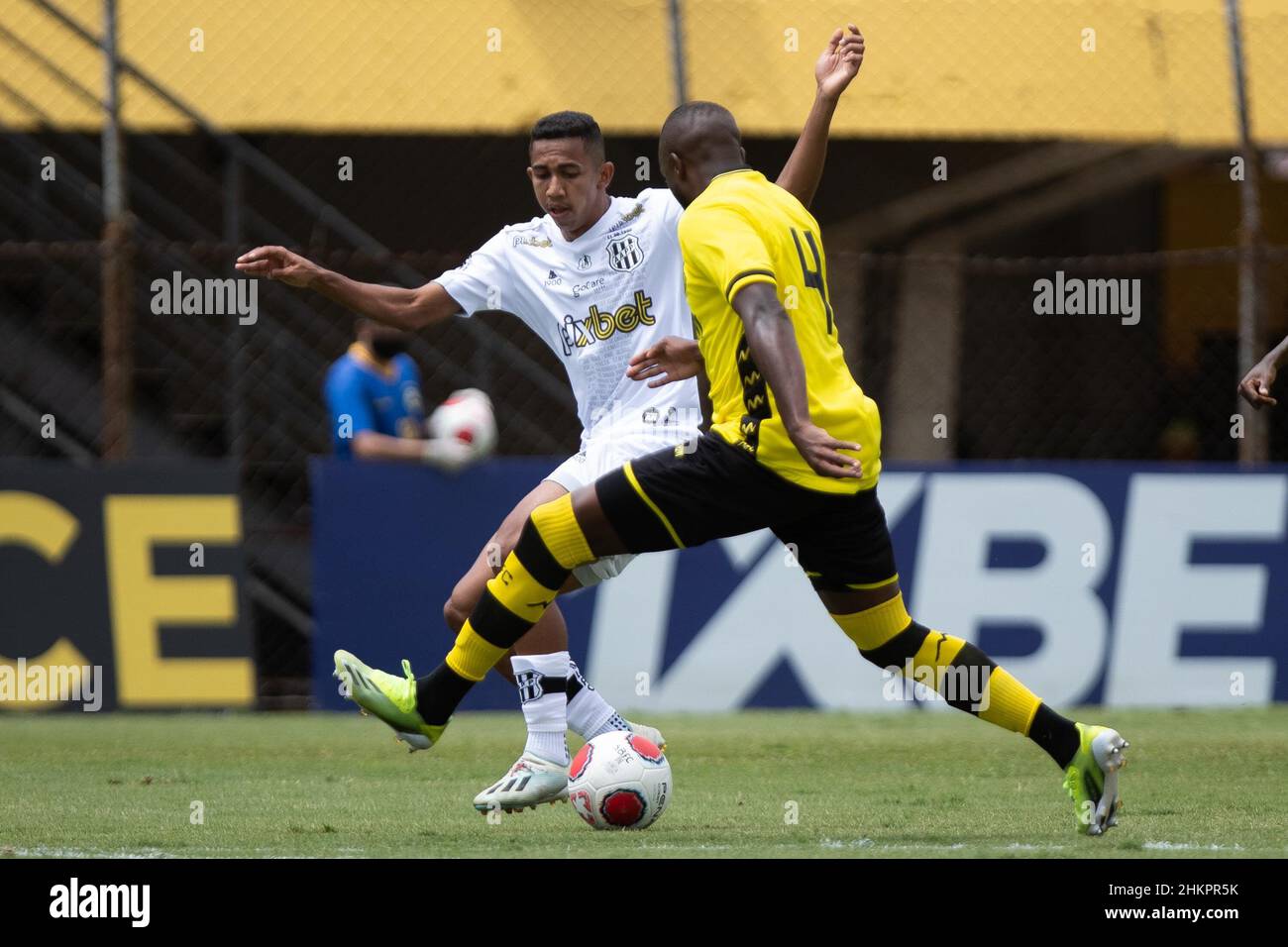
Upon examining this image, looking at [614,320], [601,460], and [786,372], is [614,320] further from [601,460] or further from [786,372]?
[786,372]

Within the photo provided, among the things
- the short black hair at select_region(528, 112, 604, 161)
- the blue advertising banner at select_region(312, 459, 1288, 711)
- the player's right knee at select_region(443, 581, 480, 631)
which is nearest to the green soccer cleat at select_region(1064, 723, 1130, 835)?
the player's right knee at select_region(443, 581, 480, 631)

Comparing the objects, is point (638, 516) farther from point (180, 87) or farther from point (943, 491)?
point (180, 87)

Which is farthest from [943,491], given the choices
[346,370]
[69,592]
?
[69,592]

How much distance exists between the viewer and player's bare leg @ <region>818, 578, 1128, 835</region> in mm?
5859

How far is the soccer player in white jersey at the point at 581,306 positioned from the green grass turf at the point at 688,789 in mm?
503

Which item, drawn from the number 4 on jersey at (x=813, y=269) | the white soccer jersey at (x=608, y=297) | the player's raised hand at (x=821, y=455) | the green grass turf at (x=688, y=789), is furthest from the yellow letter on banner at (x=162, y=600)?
the player's raised hand at (x=821, y=455)

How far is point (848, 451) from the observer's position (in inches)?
225

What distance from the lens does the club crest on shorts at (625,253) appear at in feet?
22.8

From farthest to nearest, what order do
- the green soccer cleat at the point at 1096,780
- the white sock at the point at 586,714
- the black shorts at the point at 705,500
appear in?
the white sock at the point at 586,714, the green soccer cleat at the point at 1096,780, the black shorts at the point at 705,500

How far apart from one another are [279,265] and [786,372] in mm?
1901

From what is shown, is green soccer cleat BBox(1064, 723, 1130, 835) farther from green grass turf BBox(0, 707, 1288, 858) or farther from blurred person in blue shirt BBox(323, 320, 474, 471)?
blurred person in blue shirt BBox(323, 320, 474, 471)

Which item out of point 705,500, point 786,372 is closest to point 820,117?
point 786,372

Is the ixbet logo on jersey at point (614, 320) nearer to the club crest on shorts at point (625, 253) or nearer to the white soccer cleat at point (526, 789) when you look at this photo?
the club crest on shorts at point (625, 253)

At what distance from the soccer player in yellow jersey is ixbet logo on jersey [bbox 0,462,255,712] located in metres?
4.92
